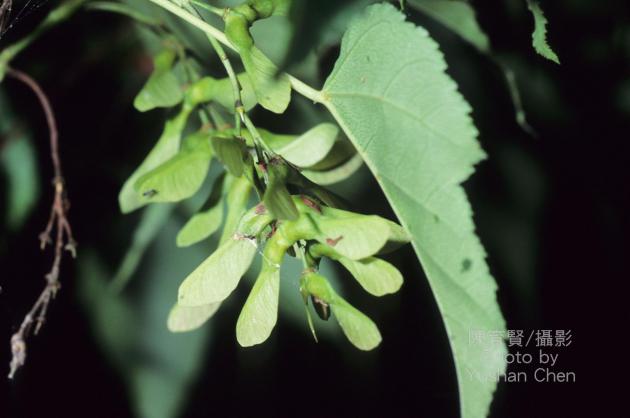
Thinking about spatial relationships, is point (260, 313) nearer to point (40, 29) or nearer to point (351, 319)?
point (351, 319)

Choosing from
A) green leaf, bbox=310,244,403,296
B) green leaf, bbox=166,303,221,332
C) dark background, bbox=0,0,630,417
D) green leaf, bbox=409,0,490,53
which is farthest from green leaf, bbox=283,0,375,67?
dark background, bbox=0,0,630,417

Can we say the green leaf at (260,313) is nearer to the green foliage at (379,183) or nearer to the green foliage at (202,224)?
the green foliage at (379,183)

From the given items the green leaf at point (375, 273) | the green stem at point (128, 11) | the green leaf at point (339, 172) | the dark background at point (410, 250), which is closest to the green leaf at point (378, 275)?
the green leaf at point (375, 273)

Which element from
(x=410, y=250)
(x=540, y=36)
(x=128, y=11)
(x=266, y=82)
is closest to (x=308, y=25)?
(x=266, y=82)

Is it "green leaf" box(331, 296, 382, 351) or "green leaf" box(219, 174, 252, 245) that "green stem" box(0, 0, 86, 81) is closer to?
"green leaf" box(219, 174, 252, 245)

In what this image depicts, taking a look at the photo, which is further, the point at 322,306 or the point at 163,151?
the point at 163,151
